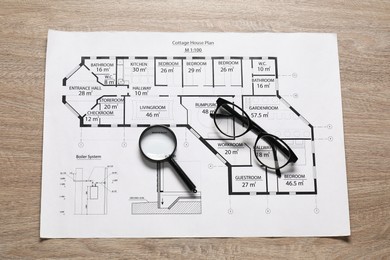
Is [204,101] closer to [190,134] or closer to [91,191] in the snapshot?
[190,134]

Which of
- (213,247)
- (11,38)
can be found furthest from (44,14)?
(213,247)

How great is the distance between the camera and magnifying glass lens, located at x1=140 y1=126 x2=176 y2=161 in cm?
91

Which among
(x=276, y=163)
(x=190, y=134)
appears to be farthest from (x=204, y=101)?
(x=276, y=163)

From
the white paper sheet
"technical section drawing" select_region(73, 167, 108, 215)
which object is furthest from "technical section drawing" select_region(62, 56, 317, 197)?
"technical section drawing" select_region(73, 167, 108, 215)

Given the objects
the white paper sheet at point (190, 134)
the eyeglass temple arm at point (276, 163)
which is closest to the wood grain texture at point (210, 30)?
the white paper sheet at point (190, 134)

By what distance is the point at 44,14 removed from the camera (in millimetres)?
973

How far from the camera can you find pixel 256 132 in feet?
3.07

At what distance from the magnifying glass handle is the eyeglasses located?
12 centimetres

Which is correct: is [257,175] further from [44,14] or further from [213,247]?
[44,14]

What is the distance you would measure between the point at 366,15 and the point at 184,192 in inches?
22.4

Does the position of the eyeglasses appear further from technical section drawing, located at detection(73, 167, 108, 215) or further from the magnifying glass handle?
technical section drawing, located at detection(73, 167, 108, 215)

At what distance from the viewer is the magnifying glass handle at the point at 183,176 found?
0.90 metres

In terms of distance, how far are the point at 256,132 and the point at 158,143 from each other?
0.21 metres

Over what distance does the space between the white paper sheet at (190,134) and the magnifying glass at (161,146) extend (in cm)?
2
